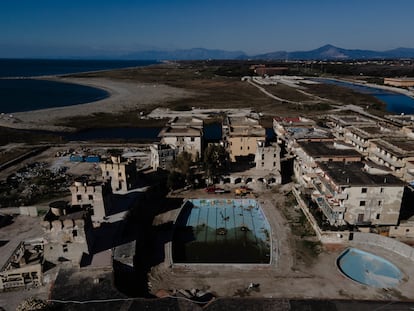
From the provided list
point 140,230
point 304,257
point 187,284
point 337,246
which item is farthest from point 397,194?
point 140,230

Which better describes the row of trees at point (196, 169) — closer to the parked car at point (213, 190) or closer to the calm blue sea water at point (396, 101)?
the parked car at point (213, 190)

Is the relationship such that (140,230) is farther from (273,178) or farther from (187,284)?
(273,178)

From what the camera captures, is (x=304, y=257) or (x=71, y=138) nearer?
(x=304, y=257)

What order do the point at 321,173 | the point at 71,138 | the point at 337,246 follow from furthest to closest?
the point at 71,138 → the point at 321,173 → the point at 337,246

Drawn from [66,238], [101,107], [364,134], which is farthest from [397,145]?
[101,107]

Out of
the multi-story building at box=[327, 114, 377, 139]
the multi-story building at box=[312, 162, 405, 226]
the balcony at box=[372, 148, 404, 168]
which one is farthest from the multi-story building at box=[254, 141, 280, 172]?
the multi-story building at box=[327, 114, 377, 139]

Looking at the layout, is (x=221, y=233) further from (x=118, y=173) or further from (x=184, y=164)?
(x=118, y=173)
